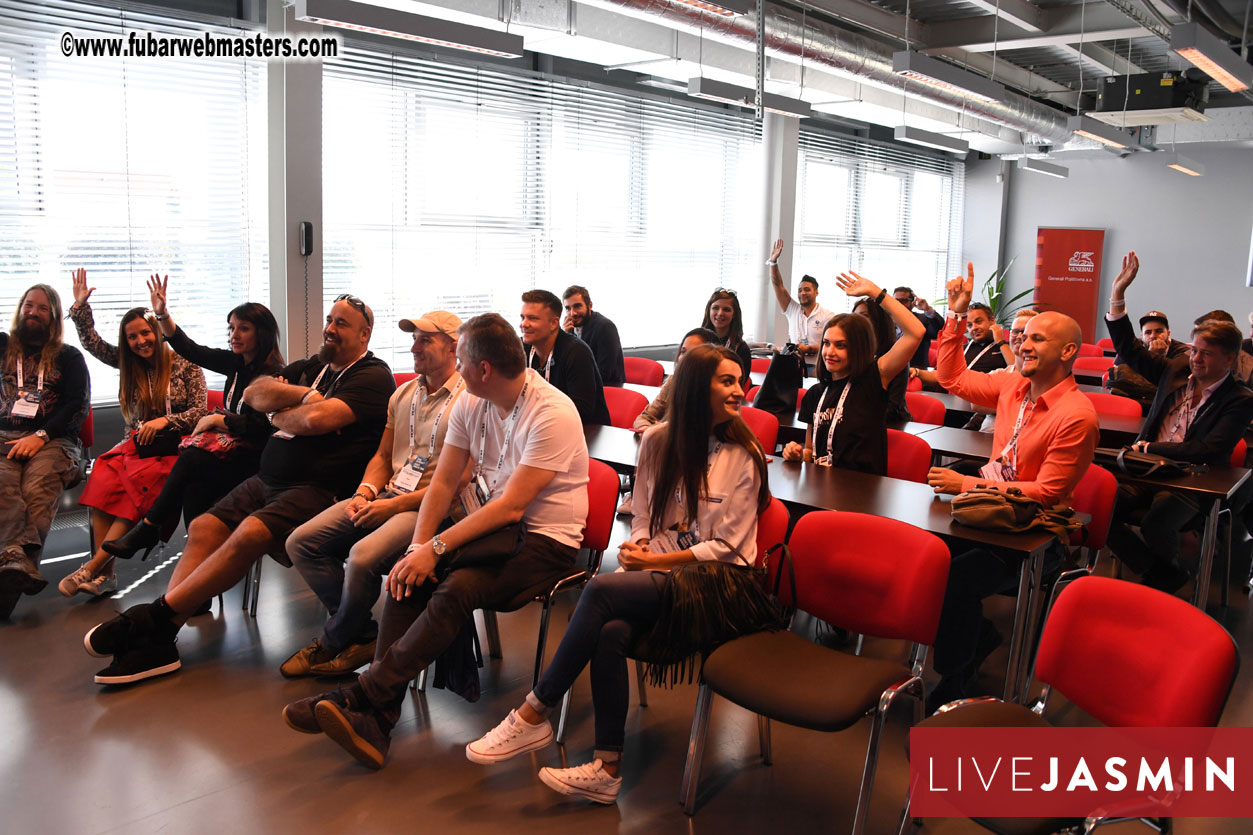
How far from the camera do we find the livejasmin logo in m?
1.93

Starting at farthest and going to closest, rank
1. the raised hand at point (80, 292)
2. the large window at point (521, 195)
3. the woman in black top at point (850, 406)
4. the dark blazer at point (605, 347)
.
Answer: the large window at point (521, 195), the dark blazer at point (605, 347), the raised hand at point (80, 292), the woman in black top at point (850, 406)

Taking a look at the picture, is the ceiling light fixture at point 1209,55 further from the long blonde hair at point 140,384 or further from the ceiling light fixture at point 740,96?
the long blonde hair at point 140,384

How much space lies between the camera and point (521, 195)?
7.84 m

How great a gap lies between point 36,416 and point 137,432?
1.87ft

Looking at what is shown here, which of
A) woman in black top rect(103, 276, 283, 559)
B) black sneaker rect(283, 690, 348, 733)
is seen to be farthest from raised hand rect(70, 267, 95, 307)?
black sneaker rect(283, 690, 348, 733)

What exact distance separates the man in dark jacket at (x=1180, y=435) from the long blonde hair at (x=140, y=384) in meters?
4.35

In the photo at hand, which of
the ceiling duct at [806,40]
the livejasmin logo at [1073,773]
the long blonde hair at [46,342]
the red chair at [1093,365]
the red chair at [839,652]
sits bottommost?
the livejasmin logo at [1073,773]

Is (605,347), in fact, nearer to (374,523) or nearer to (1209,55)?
(374,523)

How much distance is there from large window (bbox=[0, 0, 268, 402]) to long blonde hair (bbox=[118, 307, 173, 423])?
1.27 metres

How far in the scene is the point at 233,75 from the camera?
5.95 meters

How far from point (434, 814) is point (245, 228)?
4685 millimetres

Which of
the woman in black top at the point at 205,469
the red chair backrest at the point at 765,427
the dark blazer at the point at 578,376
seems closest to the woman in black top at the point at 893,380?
the red chair backrest at the point at 765,427

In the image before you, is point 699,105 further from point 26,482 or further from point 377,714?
point 377,714

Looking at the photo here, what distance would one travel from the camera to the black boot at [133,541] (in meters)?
3.96
